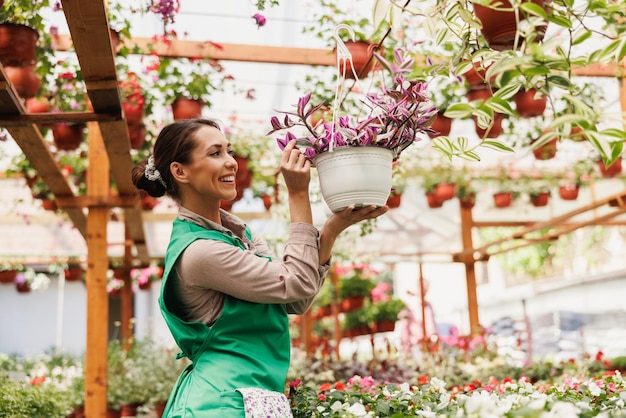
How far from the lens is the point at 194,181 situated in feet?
5.13

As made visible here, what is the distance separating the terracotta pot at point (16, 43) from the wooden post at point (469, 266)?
577 centimetres

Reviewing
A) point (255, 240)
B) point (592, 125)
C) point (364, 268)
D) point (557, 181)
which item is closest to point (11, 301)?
point (364, 268)

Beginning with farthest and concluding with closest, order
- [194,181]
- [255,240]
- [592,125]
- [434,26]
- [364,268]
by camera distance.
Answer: [364,268]
[255,240]
[194,181]
[434,26]
[592,125]

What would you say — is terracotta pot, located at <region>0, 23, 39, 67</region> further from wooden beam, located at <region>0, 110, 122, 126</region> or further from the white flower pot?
the white flower pot

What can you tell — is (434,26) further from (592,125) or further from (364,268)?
(364,268)

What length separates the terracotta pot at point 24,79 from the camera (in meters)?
3.44

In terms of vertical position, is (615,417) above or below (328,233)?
below

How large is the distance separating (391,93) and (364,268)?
6.46 m

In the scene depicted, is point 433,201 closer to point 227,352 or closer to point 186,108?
point 186,108

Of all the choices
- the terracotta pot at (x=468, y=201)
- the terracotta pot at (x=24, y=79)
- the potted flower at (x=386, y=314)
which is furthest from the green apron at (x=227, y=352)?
the terracotta pot at (x=468, y=201)

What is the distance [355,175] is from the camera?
1.39 m

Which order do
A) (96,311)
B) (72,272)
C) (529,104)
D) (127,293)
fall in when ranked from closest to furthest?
(529,104) → (96,311) → (127,293) → (72,272)

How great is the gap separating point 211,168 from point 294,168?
22 cm

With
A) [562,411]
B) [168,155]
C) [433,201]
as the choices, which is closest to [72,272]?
[433,201]
